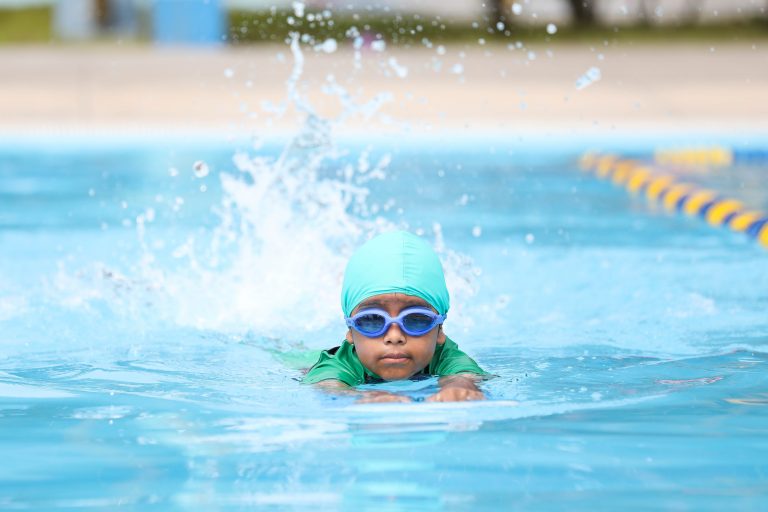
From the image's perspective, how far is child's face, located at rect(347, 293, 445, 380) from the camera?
11.9 ft

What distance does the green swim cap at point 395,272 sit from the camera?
12.1 feet

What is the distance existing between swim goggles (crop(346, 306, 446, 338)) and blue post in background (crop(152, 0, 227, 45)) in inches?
577

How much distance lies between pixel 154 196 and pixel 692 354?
17.1ft

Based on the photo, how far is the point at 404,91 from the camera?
46.0 ft

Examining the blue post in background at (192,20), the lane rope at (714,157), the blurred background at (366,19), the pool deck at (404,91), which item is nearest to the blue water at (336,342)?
the lane rope at (714,157)

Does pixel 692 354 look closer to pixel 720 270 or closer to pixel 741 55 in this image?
pixel 720 270

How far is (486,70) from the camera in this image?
15.6 meters

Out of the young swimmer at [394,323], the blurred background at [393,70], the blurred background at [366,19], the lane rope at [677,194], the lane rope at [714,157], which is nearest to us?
the young swimmer at [394,323]

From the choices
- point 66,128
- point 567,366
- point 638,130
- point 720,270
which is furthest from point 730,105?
point 567,366

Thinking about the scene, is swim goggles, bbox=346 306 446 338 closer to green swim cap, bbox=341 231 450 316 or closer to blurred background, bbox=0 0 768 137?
green swim cap, bbox=341 231 450 316

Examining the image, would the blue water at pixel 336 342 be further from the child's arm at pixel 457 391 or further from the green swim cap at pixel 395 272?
the green swim cap at pixel 395 272

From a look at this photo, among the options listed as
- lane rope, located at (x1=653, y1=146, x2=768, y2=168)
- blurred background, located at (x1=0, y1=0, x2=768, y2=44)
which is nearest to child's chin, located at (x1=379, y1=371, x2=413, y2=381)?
lane rope, located at (x1=653, y1=146, x2=768, y2=168)

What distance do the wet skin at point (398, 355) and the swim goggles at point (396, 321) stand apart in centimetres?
1

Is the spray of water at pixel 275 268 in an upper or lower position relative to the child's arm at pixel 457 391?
upper
